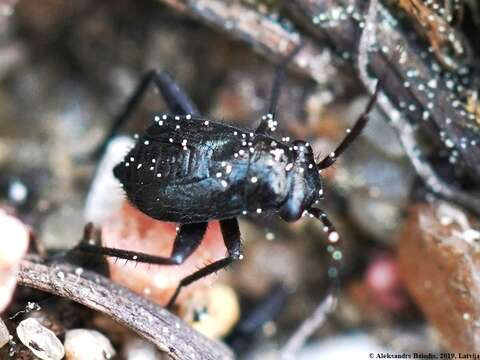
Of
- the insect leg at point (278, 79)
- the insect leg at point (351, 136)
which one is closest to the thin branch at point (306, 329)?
the insect leg at point (351, 136)

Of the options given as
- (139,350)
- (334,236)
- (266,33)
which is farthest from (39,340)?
(266,33)

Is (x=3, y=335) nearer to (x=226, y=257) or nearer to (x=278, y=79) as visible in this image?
(x=226, y=257)

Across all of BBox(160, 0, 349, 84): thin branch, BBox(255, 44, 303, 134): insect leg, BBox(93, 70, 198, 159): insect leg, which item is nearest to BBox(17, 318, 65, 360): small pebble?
BBox(93, 70, 198, 159): insect leg

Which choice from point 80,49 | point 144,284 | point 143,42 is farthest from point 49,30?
point 144,284

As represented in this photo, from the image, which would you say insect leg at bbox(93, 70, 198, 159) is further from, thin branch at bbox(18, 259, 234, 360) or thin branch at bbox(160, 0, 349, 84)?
thin branch at bbox(18, 259, 234, 360)

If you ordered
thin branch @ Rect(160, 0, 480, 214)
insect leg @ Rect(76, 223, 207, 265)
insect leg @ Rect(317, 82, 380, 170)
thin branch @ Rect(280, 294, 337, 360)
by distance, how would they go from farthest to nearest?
thin branch @ Rect(280, 294, 337, 360) → thin branch @ Rect(160, 0, 480, 214) → insect leg @ Rect(317, 82, 380, 170) → insect leg @ Rect(76, 223, 207, 265)

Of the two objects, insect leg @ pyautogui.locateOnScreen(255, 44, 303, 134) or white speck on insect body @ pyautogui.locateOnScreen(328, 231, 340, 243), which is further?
insect leg @ pyautogui.locateOnScreen(255, 44, 303, 134)

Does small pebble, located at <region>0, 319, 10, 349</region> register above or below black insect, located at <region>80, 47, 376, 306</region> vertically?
below

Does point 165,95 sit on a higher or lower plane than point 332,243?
higher
